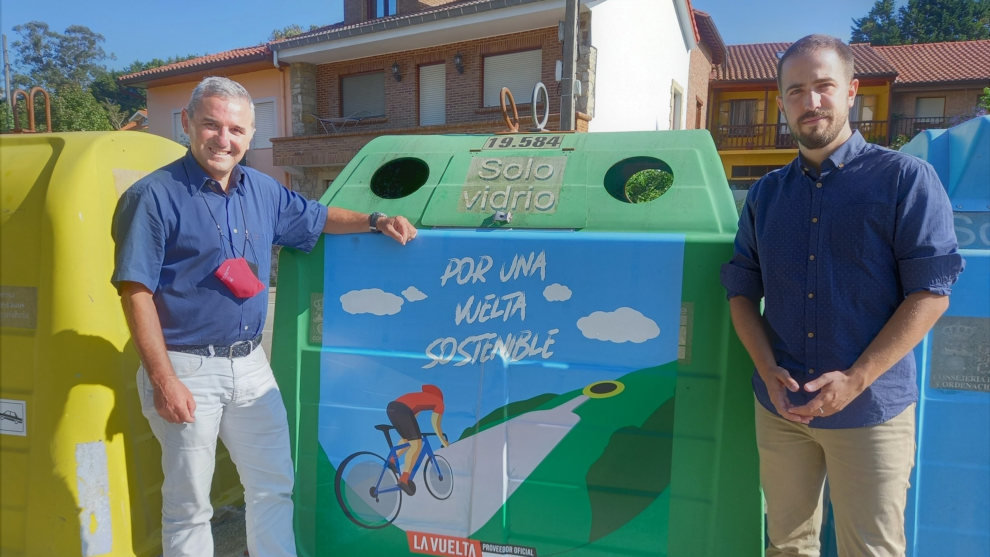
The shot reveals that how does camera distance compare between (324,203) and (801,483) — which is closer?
(801,483)

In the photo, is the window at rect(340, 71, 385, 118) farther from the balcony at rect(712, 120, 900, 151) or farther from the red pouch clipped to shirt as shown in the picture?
the red pouch clipped to shirt

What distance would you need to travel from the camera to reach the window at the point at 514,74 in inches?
523

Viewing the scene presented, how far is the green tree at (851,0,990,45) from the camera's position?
3869 centimetres

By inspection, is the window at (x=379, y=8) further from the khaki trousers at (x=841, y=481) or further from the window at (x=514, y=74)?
the khaki trousers at (x=841, y=481)

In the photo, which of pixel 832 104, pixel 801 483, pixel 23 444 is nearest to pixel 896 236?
pixel 832 104

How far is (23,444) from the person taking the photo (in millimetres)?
2244

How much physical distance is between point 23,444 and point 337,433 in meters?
1.09

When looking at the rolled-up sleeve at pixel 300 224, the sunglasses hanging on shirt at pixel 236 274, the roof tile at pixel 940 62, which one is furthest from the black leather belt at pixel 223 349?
the roof tile at pixel 940 62

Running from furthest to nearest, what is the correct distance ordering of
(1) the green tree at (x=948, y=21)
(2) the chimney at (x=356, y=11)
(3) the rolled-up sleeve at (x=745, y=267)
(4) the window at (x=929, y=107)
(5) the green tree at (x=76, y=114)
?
(1) the green tree at (x=948, y=21) → (4) the window at (x=929, y=107) → (5) the green tree at (x=76, y=114) → (2) the chimney at (x=356, y=11) → (3) the rolled-up sleeve at (x=745, y=267)

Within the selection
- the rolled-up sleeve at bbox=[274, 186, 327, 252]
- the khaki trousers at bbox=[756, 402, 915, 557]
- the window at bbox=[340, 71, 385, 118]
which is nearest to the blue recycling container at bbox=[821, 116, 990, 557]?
the khaki trousers at bbox=[756, 402, 915, 557]

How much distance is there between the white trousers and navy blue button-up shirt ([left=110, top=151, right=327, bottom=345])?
11 cm

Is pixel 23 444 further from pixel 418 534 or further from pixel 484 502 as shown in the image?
pixel 484 502

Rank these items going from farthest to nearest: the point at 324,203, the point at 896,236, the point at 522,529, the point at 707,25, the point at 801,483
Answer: the point at 707,25 < the point at 324,203 < the point at 522,529 < the point at 801,483 < the point at 896,236

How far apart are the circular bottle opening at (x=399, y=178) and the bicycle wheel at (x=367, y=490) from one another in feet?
3.71
